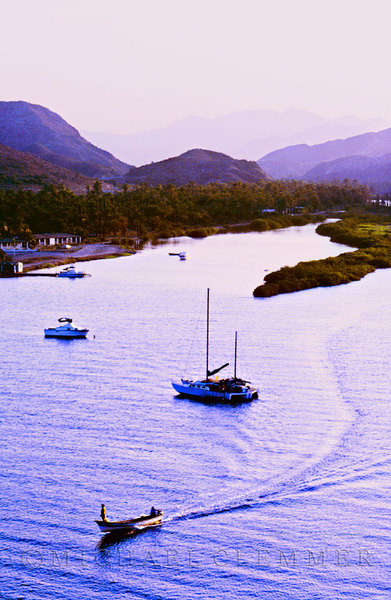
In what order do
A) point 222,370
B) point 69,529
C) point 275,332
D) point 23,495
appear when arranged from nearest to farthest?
point 69,529, point 23,495, point 222,370, point 275,332

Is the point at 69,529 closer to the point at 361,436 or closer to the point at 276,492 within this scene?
the point at 276,492

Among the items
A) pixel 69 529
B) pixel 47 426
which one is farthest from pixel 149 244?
pixel 69 529

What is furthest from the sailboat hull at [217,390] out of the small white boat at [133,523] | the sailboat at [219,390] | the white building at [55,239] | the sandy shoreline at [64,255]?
the white building at [55,239]

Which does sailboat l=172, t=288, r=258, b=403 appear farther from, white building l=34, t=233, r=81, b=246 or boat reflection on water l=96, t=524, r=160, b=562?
white building l=34, t=233, r=81, b=246

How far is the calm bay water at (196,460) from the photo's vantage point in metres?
35.1

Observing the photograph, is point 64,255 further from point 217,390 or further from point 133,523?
point 133,523

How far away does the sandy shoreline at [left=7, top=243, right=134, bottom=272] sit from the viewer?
152 meters

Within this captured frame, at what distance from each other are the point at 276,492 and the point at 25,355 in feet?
129

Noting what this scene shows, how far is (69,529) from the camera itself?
38.3 meters

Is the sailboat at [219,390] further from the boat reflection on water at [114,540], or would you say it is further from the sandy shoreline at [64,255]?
the sandy shoreline at [64,255]

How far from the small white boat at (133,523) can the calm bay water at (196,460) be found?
0.67m

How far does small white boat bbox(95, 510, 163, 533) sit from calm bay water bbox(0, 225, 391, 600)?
0.67 m

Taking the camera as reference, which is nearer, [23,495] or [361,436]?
[23,495]

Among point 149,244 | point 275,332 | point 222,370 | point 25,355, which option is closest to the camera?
point 222,370
